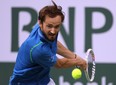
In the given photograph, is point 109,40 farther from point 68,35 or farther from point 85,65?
point 85,65

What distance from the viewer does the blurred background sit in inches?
287

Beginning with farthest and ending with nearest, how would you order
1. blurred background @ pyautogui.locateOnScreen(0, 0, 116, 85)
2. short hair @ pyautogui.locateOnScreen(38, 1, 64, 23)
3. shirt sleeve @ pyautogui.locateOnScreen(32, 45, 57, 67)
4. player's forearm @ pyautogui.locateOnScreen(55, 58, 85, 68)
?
blurred background @ pyautogui.locateOnScreen(0, 0, 116, 85)
player's forearm @ pyautogui.locateOnScreen(55, 58, 85, 68)
shirt sleeve @ pyautogui.locateOnScreen(32, 45, 57, 67)
short hair @ pyautogui.locateOnScreen(38, 1, 64, 23)

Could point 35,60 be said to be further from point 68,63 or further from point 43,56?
point 68,63

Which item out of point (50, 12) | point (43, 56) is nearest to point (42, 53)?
point (43, 56)

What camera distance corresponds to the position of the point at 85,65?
5109 mm

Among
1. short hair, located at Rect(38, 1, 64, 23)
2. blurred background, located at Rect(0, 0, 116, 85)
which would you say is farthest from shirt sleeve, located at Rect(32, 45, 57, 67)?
blurred background, located at Rect(0, 0, 116, 85)

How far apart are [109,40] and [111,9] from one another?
1.24ft

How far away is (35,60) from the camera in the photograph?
15.9 ft

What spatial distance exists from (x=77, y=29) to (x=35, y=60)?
2.53m

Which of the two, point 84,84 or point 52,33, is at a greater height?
point 52,33

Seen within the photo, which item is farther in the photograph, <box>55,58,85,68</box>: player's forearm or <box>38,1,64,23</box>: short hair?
<box>55,58,85,68</box>: player's forearm

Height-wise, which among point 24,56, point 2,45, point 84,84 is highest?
point 24,56

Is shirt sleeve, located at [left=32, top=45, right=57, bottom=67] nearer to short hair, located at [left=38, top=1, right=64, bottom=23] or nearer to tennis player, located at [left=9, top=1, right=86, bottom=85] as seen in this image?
tennis player, located at [left=9, top=1, right=86, bottom=85]

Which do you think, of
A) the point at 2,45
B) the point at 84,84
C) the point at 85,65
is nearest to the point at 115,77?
the point at 84,84
